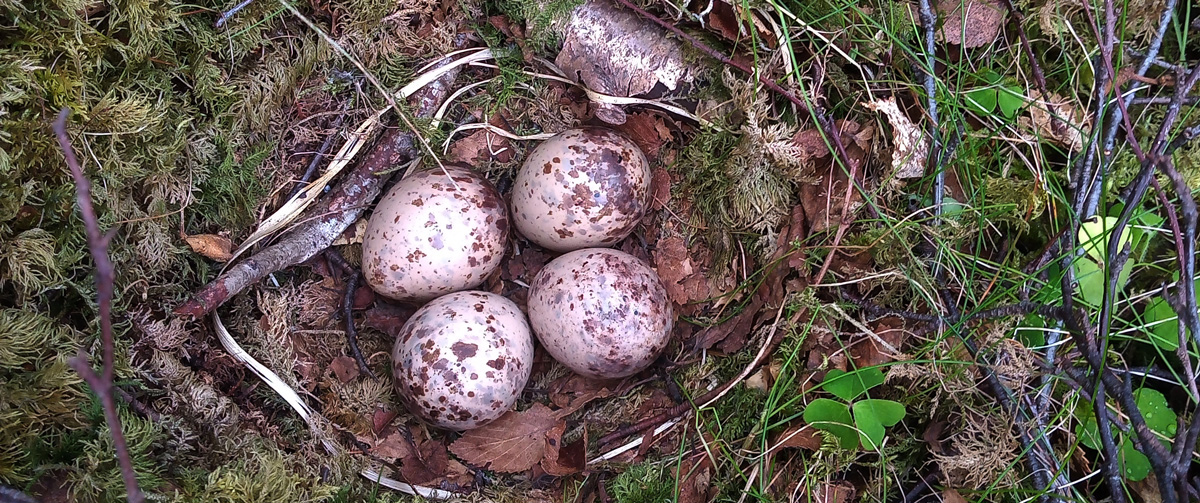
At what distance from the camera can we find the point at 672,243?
232 cm

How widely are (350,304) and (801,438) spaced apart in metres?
1.50

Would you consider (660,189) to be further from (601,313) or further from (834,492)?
(834,492)

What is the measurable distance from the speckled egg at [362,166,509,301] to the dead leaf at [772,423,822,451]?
1.06 meters

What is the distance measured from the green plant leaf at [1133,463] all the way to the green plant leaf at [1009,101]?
0.93 m

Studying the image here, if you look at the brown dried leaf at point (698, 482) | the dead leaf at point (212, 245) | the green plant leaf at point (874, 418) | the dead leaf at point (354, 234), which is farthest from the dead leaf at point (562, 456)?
the dead leaf at point (212, 245)

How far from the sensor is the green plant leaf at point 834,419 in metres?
1.77

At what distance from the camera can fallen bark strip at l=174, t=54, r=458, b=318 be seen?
82.5 inches

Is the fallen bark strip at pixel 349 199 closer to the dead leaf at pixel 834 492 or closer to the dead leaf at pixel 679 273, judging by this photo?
the dead leaf at pixel 679 273

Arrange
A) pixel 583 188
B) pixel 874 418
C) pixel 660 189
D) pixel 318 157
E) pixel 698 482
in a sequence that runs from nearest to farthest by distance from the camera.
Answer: pixel 874 418, pixel 698 482, pixel 583 188, pixel 318 157, pixel 660 189

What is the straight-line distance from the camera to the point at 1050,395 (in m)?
1.81

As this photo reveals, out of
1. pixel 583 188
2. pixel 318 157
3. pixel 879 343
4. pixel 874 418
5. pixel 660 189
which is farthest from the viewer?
pixel 660 189

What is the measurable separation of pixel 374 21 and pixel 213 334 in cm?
110

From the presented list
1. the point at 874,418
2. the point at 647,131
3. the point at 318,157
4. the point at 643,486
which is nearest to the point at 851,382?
the point at 874,418

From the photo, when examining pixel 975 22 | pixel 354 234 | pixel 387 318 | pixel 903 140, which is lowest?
pixel 387 318
